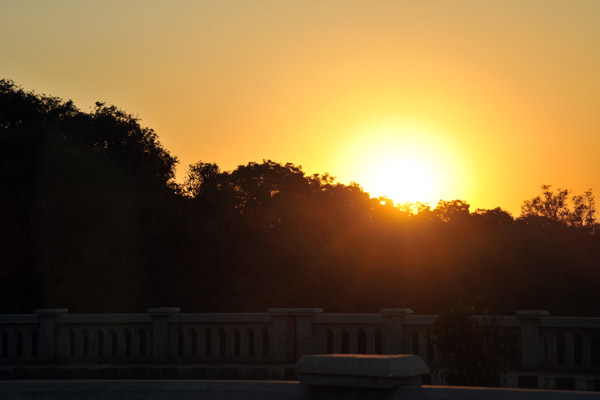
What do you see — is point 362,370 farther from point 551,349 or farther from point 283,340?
point 283,340

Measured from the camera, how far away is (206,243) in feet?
112

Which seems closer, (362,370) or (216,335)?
(362,370)

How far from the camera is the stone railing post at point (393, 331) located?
16.4m

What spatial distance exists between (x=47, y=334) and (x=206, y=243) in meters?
16.5

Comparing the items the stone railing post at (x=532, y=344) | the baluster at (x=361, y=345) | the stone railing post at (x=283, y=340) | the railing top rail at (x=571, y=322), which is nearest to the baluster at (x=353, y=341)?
the baluster at (x=361, y=345)

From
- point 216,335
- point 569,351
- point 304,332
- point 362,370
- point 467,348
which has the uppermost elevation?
→ point 362,370

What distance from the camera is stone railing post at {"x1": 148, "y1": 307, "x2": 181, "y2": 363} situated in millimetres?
17672

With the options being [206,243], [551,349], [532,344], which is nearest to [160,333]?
[532,344]

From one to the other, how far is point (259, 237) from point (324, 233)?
4.35m

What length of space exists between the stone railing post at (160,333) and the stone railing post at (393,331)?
15.2ft

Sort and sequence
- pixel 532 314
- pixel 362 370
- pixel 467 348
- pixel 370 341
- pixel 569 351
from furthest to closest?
pixel 370 341 < pixel 532 314 < pixel 569 351 < pixel 467 348 < pixel 362 370

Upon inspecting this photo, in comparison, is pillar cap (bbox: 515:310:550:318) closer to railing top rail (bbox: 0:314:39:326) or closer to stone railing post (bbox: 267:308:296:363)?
stone railing post (bbox: 267:308:296:363)

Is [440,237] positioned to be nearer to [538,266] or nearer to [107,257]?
[538,266]

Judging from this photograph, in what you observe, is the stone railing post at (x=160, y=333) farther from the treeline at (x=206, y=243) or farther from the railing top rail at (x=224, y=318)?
the treeline at (x=206, y=243)
